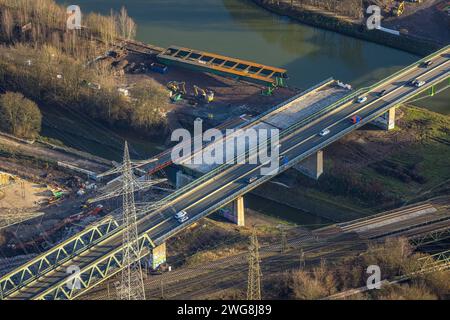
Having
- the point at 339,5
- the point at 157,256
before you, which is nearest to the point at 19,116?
the point at 157,256

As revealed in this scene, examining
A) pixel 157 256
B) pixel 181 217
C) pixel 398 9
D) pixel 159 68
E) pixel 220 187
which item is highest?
pixel 398 9

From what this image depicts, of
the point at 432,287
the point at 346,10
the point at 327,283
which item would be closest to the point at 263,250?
the point at 327,283

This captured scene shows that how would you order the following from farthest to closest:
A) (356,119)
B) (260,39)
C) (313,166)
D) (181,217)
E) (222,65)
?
→ 1. (260,39)
2. (222,65)
3. (356,119)
4. (313,166)
5. (181,217)

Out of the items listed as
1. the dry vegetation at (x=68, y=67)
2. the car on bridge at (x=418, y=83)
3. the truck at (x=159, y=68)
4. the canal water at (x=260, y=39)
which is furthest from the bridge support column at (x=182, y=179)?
the car on bridge at (x=418, y=83)

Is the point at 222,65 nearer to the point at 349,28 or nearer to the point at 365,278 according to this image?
the point at 349,28

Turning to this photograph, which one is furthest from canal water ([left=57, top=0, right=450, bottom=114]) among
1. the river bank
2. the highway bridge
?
the highway bridge

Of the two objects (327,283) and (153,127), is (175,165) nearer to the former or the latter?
(153,127)
